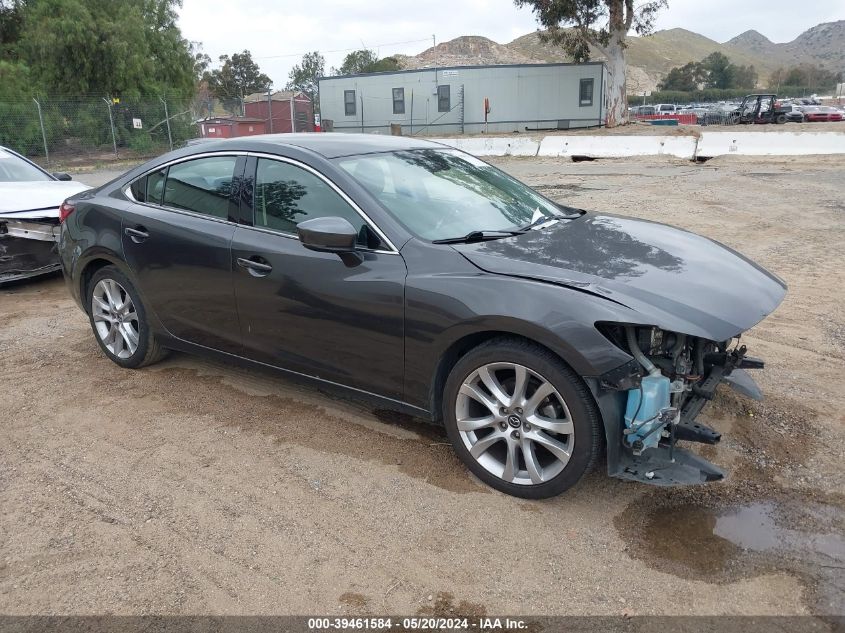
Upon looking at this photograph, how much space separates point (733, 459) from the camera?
11.7 ft

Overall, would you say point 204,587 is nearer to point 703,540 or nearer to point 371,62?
point 703,540

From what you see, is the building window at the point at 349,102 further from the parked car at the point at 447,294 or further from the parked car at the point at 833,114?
the parked car at the point at 447,294

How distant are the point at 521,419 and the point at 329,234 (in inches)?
51.1

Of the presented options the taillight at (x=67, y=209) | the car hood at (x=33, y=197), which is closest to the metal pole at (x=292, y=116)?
the car hood at (x=33, y=197)

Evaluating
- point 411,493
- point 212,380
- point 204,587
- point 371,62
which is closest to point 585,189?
point 212,380

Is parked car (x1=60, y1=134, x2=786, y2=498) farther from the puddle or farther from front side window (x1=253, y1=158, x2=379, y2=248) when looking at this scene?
the puddle

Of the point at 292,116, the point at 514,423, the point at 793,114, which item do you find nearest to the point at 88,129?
the point at 292,116

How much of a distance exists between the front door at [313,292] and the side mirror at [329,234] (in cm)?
16

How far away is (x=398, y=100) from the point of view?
37188mm

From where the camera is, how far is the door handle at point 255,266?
12.6ft

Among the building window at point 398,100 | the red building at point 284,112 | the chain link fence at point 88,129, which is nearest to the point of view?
the chain link fence at point 88,129

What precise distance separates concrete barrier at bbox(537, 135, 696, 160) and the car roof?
686 inches

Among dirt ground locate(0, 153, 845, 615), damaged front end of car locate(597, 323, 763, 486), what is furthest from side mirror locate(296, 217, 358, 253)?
damaged front end of car locate(597, 323, 763, 486)

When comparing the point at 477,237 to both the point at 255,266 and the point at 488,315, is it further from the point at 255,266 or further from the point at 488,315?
the point at 255,266
